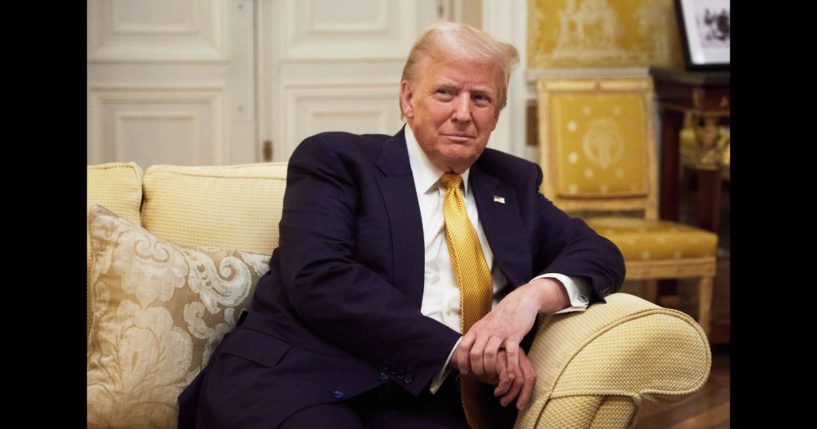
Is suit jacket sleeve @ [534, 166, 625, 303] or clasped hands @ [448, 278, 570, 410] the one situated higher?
suit jacket sleeve @ [534, 166, 625, 303]

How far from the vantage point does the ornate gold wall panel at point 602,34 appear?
4594 millimetres

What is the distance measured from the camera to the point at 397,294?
190cm

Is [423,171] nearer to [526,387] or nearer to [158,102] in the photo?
[526,387]

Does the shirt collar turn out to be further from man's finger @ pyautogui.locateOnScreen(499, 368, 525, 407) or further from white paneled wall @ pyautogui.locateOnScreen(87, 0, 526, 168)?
white paneled wall @ pyautogui.locateOnScreen(87, 0, 526, 168)

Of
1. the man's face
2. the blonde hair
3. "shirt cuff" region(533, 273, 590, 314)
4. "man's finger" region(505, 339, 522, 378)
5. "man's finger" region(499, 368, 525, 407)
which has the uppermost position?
the blonde hair

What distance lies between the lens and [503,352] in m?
1.82

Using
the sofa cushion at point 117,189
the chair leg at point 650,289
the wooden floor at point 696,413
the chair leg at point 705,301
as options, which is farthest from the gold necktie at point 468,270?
the chair leg at point 650,289

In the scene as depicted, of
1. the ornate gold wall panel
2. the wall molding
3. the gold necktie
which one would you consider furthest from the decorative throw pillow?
the ornate gold wall panel

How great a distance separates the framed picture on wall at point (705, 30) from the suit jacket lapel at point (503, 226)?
2541mm

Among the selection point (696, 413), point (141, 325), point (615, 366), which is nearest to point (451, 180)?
point (615, 366)

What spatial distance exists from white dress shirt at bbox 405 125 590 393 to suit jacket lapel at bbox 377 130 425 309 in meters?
0.03

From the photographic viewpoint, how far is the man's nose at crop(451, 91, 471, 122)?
2033 mm

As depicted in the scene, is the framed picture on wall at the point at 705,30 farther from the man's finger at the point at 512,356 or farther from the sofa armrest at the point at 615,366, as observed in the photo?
the man's finger at the point at 512,356
